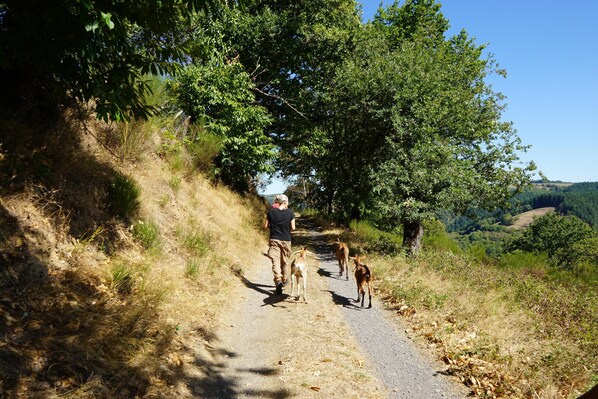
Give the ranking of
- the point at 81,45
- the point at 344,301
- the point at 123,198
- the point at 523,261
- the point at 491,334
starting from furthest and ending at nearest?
the point at 523,261, the point at 344,301, the point at 123,198, the point at 491,334, the point at 81,45

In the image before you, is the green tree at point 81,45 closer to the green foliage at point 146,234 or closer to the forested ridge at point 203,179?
the forested ridge at point 203,179

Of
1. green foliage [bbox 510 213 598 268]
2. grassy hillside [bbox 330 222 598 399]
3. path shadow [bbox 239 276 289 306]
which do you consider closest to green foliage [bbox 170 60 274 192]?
path shadow [bbox 239 276 289 306]

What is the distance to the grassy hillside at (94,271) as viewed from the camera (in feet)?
12.1

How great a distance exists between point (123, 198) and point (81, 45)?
3664 millimetres

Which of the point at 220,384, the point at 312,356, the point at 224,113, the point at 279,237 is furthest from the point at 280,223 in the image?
the point at 224,113

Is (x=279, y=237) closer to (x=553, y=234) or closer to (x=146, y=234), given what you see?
(x=146, y=234)

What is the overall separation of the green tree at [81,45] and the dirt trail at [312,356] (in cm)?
402

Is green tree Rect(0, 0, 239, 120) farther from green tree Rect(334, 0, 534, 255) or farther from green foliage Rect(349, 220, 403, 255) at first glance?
green foliage Rect(349, 220, 403, 255)

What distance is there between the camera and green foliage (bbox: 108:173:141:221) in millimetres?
7023

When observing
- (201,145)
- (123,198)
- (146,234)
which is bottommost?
(146,234)

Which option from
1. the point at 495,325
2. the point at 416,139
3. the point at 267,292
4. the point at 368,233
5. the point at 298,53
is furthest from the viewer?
the point at 368,233

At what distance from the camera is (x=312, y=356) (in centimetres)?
557

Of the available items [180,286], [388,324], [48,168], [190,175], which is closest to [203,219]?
[190,175]

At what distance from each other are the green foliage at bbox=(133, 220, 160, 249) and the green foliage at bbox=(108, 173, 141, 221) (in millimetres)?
281
